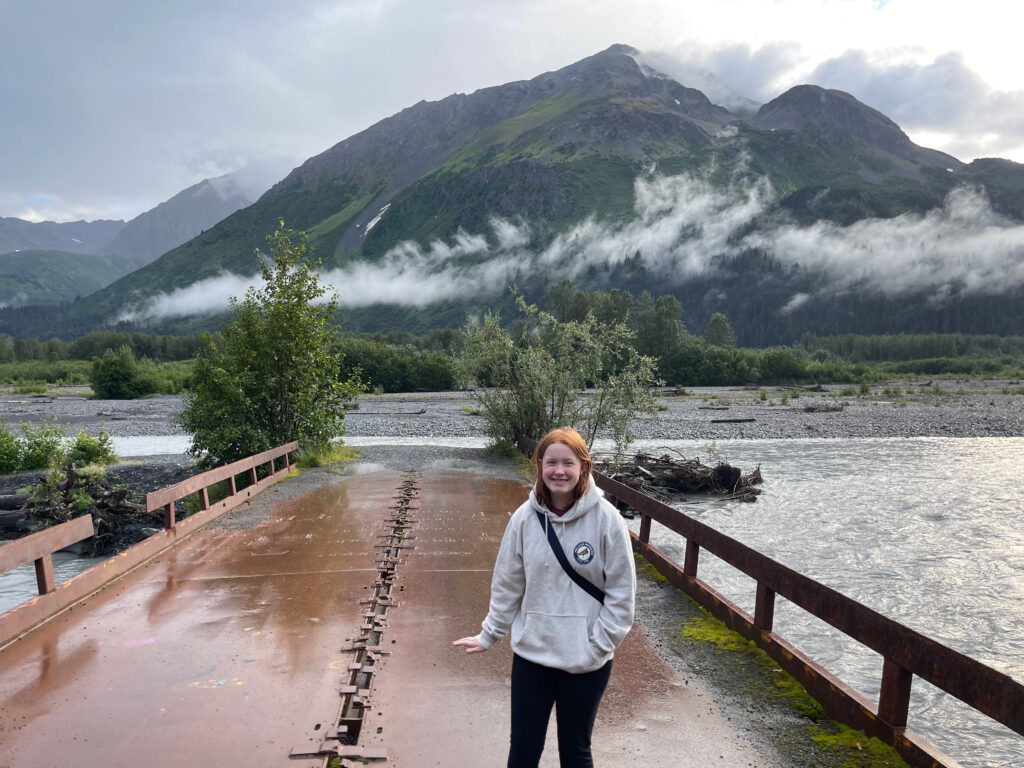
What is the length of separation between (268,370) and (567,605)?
15.4m

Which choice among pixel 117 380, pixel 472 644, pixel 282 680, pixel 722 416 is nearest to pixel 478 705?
pixel 282 680

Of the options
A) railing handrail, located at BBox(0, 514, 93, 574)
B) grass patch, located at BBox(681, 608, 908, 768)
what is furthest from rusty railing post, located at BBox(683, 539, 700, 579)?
railing handrail, located at BBox(0, 514, 93, 574)

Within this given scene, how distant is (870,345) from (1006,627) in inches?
5568

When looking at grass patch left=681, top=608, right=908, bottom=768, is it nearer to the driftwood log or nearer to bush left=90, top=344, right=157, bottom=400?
the driftwood log

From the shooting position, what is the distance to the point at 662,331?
3403 inches

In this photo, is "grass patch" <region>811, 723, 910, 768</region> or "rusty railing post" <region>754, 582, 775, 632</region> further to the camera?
"rusty railing post" <region>754, 582, 775, 632</region>

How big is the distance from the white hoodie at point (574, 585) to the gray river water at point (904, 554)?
5588 millimetres

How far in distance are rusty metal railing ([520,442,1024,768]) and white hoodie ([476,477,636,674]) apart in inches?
72.4

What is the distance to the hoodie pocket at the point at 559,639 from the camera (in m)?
2.92

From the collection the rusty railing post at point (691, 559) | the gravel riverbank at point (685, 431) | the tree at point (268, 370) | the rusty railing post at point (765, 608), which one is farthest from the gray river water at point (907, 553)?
the tree at point (268, 370)

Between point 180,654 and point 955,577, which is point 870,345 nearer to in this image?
point 955,577

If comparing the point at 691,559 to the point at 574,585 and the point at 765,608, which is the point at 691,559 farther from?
the point at 574,585

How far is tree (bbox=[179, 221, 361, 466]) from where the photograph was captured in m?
16.7

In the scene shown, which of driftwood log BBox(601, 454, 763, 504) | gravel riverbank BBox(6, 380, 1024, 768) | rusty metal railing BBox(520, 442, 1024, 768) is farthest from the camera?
driftwood log BBox(601, 454, 763, 504)
